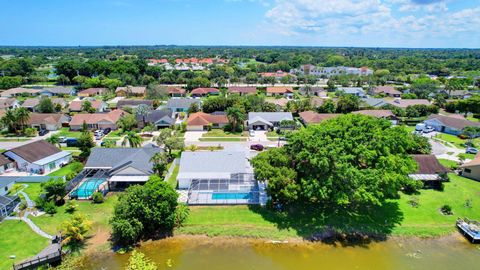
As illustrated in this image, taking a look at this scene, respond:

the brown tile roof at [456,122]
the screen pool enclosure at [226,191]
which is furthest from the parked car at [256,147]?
the brown tile roof at [456,122]

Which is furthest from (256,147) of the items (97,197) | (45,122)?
(45,122)

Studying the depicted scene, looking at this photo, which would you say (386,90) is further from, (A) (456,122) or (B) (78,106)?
(B) (78,106)

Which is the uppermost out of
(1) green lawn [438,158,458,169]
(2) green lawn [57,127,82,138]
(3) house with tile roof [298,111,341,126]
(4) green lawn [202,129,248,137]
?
(3) house with tile roof [298,111,341,126]

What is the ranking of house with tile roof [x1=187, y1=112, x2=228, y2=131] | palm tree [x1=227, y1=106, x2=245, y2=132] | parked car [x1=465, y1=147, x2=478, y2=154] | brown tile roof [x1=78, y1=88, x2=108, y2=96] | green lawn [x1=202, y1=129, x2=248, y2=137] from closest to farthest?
parked car [x1=465, y1=147, x2=478, y2=154]
green lawn [x1=202, y1=129, x2=248, y2=137]
palm tree [x1=227, y1=106, x2=245, y2=132]
house with tile roof [x1=187, y1=112, x2=228, y2=131]
brown tile roof [x1=78, y1=88, x2=108, y2=96]

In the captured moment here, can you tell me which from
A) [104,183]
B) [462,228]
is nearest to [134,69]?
[104,183]

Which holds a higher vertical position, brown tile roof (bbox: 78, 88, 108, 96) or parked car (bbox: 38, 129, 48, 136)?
brown tile roof (bbox: 78, 88, 108, 96)

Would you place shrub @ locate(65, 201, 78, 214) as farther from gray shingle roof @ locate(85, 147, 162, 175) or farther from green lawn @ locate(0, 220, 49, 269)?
gray shingle roof @ locate(85, 147, 162, 175)

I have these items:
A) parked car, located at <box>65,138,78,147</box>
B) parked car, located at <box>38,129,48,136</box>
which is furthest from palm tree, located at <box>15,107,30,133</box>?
parked car, located at <box>65,138,78,147</box>

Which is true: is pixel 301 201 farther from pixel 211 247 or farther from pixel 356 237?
pixel 211 247
